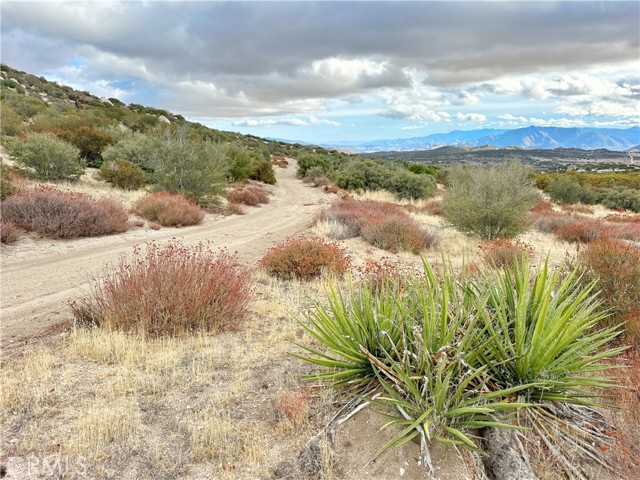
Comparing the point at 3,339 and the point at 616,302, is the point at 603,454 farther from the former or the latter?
the point at 3,339

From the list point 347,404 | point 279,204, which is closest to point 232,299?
point 347,404

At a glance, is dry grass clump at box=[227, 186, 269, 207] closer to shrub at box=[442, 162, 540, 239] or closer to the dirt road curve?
the dirt road curve

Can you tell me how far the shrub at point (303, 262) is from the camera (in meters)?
8.63

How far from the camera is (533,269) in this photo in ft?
31.1

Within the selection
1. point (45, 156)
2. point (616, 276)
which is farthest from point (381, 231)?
point (45, 156)

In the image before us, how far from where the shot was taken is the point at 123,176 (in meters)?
19.5

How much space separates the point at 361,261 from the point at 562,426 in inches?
281

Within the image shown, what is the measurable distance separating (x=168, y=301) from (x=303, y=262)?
353cm

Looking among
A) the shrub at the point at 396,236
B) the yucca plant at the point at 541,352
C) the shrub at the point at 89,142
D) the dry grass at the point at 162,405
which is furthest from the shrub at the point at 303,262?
the shrub at the point at 89,142

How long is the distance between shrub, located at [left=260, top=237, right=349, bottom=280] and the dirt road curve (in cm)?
121

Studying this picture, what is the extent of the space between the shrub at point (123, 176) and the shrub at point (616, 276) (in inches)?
735

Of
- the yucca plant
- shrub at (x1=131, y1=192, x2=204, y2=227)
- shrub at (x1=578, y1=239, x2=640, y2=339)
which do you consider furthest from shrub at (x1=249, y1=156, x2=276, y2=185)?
the yucca plant

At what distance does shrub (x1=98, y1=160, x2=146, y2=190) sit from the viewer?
63.9ft

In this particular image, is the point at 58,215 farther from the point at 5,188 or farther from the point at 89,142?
the point at 89,142
